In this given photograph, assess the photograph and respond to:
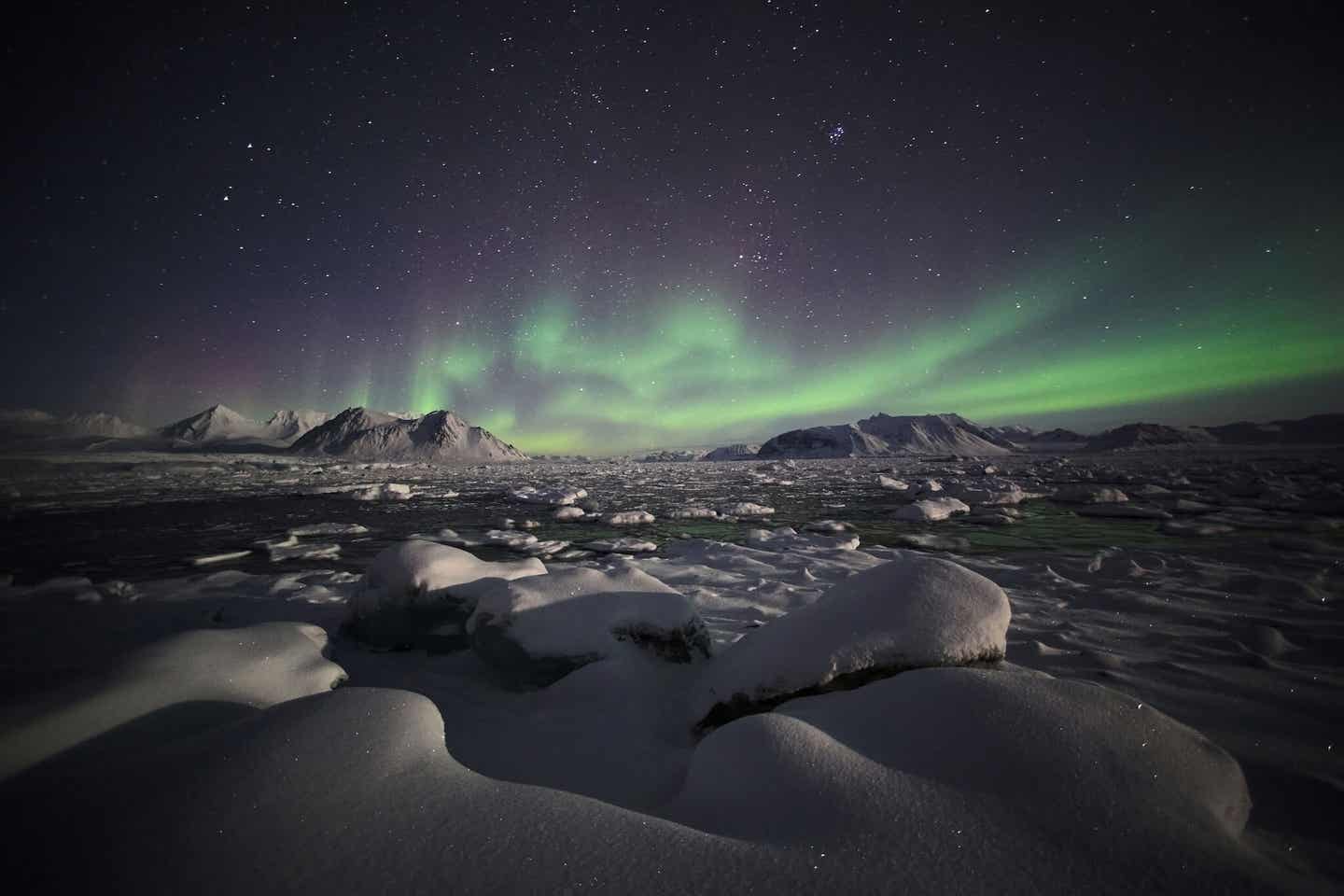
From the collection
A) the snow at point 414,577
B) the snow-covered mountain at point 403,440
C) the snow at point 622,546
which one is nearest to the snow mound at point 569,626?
the snow at point 414,577

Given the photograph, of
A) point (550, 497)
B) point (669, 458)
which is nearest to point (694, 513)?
point (550, 497)

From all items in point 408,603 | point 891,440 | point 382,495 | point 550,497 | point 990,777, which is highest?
point 891,440

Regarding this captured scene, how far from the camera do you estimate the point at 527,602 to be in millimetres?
3729

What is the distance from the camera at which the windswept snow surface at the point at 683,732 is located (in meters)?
1.35

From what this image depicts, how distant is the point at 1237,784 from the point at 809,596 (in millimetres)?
3932

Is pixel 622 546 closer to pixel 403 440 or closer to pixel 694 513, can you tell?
pixel 694 513

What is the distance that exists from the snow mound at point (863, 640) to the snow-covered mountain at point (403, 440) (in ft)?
449

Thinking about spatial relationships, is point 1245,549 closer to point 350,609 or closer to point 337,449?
point 350,609

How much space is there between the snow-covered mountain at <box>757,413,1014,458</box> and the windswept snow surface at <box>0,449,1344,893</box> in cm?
11068

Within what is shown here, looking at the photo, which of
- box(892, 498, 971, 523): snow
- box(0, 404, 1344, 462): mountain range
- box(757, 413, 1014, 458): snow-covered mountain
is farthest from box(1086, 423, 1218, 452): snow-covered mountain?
box(892, 498, 971, 523): snow

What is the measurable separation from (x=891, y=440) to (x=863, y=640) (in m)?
137

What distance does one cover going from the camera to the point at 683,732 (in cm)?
292

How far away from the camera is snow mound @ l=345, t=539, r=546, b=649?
443 cm

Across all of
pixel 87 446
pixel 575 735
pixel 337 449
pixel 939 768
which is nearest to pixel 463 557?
pixel 575 735
